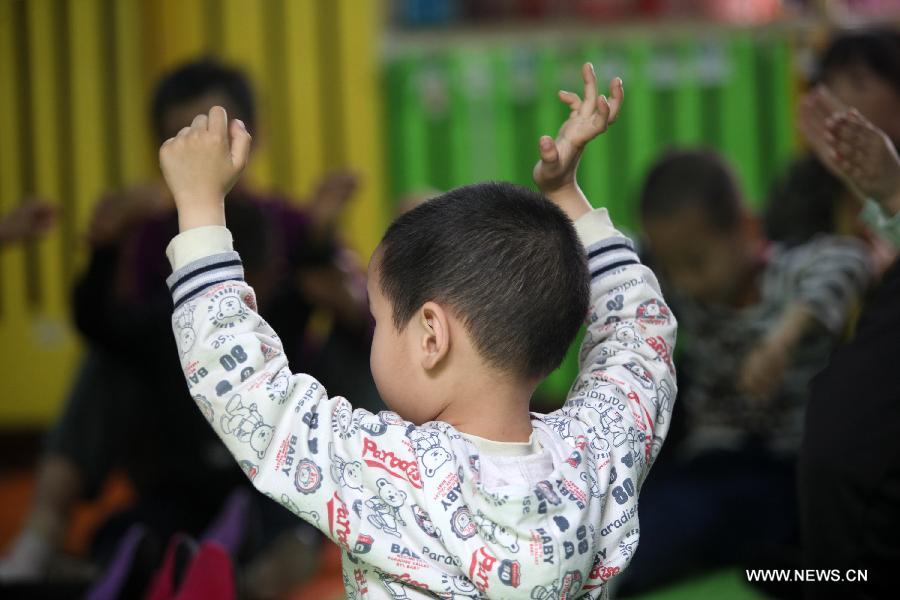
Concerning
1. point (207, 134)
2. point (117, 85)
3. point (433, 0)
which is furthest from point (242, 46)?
point (207, 134)

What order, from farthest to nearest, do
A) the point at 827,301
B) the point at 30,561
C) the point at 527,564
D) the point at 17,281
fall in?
the point at 17,281 → the point at 30,561 → the point at 827,301 → the point at 527,564

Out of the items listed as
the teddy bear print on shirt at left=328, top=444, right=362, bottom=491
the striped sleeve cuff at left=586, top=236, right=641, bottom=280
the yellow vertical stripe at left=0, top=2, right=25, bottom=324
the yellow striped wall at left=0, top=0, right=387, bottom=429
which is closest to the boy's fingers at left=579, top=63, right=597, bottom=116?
the striped sleeve cuff at left=586, top=236, right=641, bottom=280

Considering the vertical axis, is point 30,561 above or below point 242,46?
below

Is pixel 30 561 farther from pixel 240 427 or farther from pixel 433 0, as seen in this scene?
pixel 433 0

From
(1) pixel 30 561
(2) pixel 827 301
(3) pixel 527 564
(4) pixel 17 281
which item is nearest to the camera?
→ (3) pixel 527 564

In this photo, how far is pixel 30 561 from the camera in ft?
5.15

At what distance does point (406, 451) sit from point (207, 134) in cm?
28

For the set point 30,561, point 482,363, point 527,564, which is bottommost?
point 30,561

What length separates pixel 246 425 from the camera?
724 mm

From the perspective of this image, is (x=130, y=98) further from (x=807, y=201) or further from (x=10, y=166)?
(x=807, y=201)

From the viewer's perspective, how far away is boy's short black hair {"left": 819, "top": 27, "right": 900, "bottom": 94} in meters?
1.48

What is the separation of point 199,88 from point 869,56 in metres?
1.02

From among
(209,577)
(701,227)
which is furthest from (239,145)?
(701,227)

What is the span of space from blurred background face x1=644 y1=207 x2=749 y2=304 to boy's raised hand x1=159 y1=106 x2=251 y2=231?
3.34 feet
